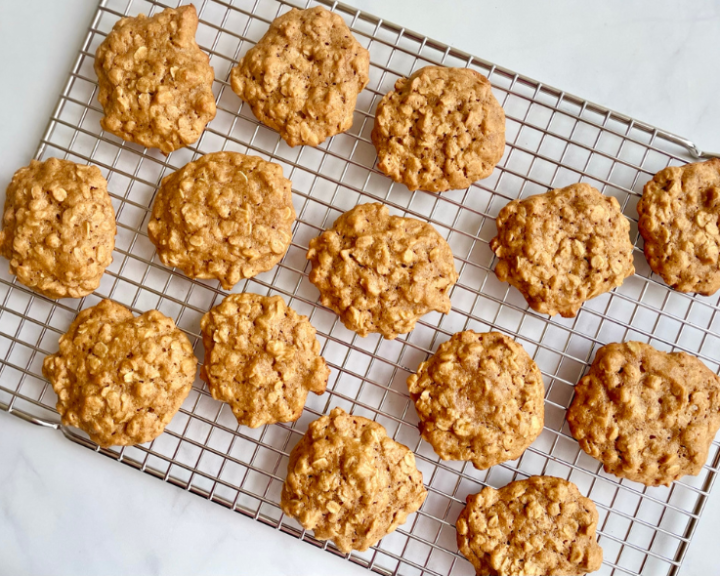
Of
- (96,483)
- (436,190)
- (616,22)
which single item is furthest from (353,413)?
(616,22)

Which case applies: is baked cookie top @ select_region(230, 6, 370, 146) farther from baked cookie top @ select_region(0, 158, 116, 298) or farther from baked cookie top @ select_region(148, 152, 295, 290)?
baked cookie top @ select_region(0, 158, 116, 298)

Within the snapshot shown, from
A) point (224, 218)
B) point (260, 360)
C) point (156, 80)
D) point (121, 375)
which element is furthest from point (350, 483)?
point (156, 80)

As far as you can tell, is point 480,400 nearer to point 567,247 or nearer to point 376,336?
point 376,336

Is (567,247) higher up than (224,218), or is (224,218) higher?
(567,247)

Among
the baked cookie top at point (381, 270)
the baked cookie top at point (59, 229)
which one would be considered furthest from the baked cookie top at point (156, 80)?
the baked cookie top at point (381, 270)

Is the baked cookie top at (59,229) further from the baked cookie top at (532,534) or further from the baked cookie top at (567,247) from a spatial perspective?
the baked cookie top at (532,534)

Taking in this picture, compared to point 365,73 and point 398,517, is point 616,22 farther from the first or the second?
point 398,517

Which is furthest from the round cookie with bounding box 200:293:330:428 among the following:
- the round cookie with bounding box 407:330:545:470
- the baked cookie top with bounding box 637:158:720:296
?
the baked cookie top with bounding box 637:158:720:296
